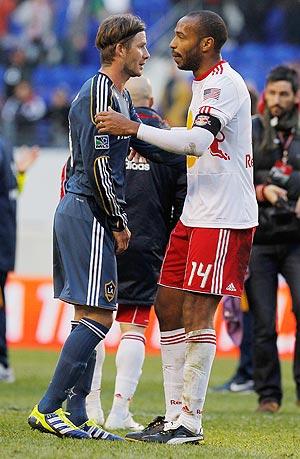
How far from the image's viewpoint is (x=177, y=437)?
21.1 ft

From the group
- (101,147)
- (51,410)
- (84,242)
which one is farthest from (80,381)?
(101,147)

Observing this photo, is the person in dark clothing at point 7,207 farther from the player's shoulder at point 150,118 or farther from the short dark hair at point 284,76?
the player's shoulder at point 150,118

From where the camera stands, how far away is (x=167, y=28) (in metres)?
21.7

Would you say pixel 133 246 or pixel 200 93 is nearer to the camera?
pixel 200 93

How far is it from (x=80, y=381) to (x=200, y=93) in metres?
1.72

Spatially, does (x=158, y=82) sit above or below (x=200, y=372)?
above

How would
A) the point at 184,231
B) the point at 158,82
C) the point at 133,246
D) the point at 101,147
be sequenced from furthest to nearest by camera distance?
1. the point at 158,82
2. the point at 133,246
3. the point at 184,231
4. the point at 101,147

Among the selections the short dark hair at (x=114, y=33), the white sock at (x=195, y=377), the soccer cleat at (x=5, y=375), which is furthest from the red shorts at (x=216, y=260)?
the soccer cleat at (x=5, y=375)

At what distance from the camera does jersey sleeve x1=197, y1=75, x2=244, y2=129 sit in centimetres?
634

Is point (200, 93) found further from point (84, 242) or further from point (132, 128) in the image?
point (84, 242)

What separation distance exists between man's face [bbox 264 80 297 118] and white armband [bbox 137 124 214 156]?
3132 millimetres

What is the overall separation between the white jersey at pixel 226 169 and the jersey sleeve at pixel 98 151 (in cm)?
53

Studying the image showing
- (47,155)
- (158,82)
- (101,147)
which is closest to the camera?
(101,147)

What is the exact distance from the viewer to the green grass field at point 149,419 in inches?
231
